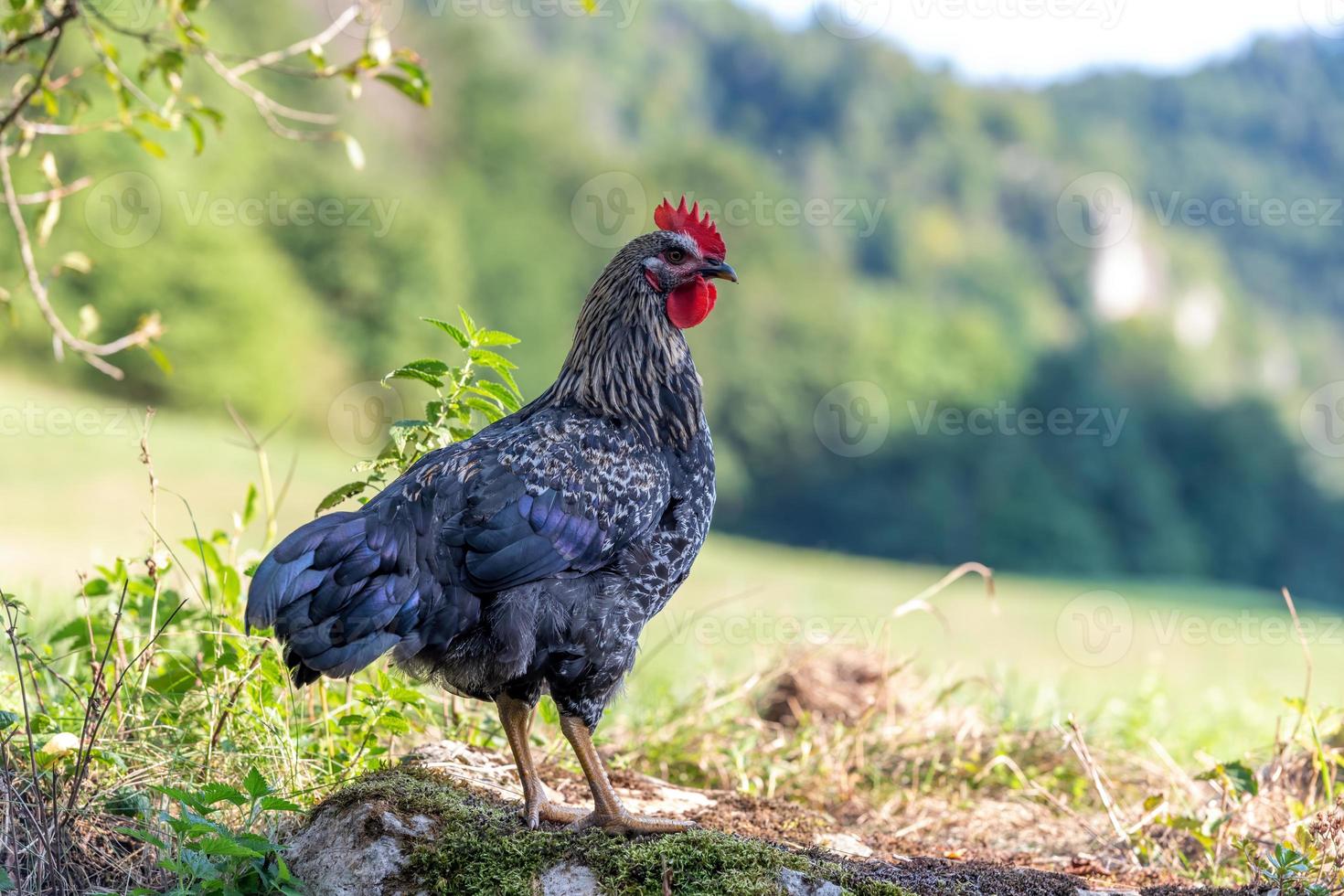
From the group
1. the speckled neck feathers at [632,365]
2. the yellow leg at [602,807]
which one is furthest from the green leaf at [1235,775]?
the speckled neck feathers at [632,365]

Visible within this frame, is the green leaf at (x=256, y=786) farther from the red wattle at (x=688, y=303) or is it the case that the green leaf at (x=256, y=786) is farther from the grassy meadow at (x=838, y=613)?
the red wattle at (x=688, y=303)

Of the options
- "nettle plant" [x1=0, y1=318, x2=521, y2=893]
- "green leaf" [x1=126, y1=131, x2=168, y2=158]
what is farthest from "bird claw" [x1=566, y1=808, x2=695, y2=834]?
"green leaf" [x1=126, y1=131, x2=168, y2=158]

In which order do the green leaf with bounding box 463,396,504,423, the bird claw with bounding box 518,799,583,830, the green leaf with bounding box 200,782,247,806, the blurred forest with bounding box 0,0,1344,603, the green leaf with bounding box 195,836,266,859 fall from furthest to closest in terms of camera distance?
the blurred forest with bounding box 0,0,1344,603
the green leaf with bounding box 463,396,504,423
the bird claw with bounding box 518,799,583,830
the green leaf with bounding box 200,782,247,806
the green leaf with bounding box 195,836,266,859

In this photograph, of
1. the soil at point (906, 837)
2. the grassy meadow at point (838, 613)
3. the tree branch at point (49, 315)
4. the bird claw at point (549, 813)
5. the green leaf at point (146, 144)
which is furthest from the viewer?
the grassy meadow at point (838, 613)

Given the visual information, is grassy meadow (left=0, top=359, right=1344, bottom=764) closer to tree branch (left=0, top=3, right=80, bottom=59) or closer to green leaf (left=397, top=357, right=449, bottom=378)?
green leaf (left=397, top=357, right=449, bottom=378)

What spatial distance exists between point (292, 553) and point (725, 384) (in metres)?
43.6

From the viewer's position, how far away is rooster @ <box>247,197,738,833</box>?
130 inches

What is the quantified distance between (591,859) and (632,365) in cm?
168

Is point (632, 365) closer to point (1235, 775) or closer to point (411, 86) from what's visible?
point (411, 86)

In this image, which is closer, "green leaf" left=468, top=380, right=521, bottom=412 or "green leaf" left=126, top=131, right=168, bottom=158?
"green leaf" left=468, top=380, right=521, bottom=412

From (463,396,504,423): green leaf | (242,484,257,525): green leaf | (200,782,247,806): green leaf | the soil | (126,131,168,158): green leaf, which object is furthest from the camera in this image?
(126,131,168,158): green leaf

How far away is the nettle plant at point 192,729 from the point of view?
3328mm

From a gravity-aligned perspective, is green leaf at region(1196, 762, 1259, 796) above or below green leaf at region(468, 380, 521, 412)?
below

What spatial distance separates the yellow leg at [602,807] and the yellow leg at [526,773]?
0.27ft
